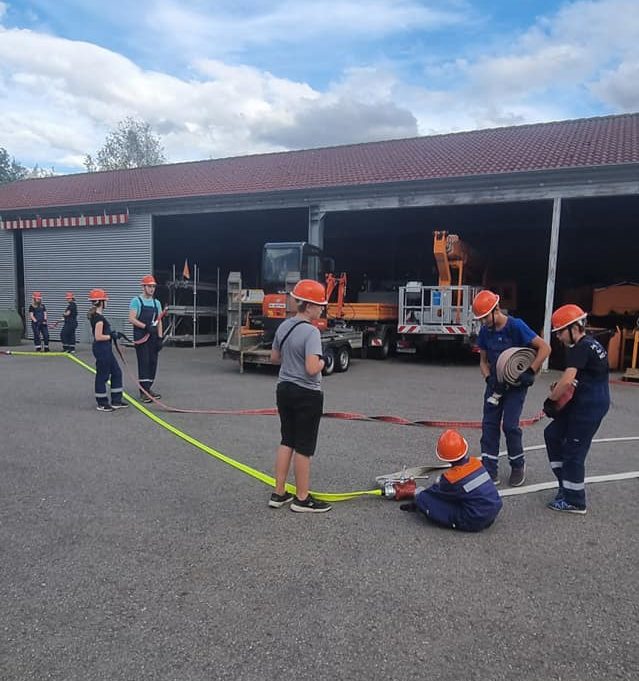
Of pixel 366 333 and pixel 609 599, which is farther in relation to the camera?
pixel 366 333

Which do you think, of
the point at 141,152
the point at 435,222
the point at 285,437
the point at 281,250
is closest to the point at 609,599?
the point at 285,437

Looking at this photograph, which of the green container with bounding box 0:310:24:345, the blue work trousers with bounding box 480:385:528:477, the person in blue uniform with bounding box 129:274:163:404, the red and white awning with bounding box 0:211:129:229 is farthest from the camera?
the red and white awning with bounding box 0:211:129:229

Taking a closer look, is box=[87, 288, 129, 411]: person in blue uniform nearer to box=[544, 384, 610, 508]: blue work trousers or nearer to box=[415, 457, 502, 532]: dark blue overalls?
box=[415, 457, 502, 532]: dark blue overalls

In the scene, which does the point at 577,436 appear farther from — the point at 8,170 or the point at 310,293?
the point at 8,170

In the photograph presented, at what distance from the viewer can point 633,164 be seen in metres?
12.3

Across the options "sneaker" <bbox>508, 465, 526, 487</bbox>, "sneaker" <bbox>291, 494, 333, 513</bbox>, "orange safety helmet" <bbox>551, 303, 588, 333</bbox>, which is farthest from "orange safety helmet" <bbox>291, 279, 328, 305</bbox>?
"sneaker" <bbox>508, 465, 526, 487</bbox>

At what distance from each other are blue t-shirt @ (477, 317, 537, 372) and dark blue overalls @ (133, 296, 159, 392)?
5126mm

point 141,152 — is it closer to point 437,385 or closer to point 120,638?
point 437,385

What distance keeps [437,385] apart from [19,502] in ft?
27.1

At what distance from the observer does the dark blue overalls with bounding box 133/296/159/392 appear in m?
7.83

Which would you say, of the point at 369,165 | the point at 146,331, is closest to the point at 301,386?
the point at 146,331

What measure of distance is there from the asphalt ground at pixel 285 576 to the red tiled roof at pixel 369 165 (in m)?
11.2

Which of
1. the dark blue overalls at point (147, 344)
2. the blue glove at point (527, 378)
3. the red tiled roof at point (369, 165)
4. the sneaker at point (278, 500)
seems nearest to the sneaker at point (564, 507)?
the blue glove at point (527, 378)

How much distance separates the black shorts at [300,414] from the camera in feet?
12.6
